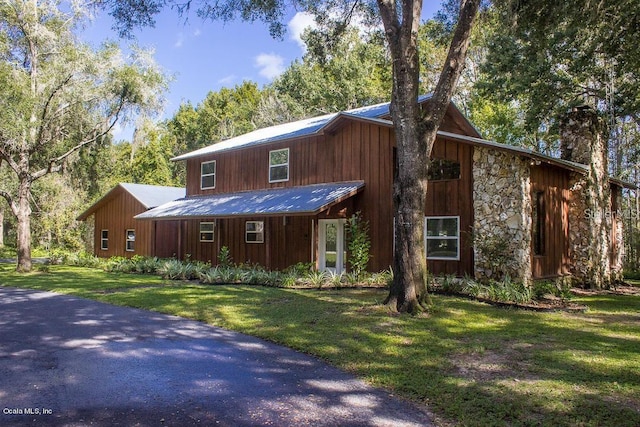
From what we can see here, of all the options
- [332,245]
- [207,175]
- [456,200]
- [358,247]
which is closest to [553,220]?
[456,200]

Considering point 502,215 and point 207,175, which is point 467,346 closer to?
point 502,215

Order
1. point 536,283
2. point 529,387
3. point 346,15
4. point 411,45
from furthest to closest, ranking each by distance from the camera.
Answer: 1. point 346,15
2. point 536,283
3. point 411,45
4. point 529,387

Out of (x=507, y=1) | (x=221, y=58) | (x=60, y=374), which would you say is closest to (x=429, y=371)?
(x=60, y=374)

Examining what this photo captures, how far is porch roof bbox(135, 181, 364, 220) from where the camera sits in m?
13.9

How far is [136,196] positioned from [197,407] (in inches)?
851

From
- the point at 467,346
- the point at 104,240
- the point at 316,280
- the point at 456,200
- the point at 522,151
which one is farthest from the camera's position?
the point at 104,240

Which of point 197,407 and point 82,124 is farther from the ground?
point 82,124

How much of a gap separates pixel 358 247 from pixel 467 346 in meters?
7.30

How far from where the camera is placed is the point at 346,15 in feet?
42.7

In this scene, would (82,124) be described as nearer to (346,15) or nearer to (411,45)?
(346,15)

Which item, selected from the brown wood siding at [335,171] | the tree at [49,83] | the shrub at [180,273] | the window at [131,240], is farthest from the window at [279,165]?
the window at [131,240]

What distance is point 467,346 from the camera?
20.8 ft

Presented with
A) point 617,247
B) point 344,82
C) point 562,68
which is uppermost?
point 344,82

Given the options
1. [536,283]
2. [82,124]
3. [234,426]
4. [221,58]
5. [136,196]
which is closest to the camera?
[234,426]
